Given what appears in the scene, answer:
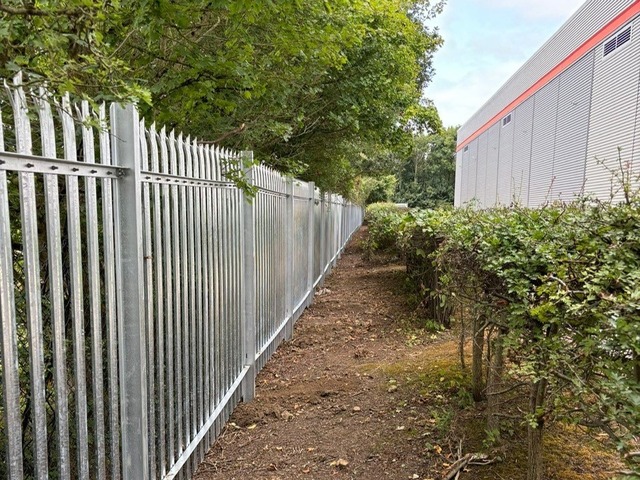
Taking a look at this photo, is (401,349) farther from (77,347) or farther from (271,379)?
(77,347)

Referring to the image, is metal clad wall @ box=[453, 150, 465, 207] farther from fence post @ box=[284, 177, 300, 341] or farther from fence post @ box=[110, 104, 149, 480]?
fence post @ box=[110, 104, 149, 480]

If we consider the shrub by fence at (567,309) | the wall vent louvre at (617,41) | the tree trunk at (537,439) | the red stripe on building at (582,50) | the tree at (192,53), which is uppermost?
the red stripe on building at (582,50)

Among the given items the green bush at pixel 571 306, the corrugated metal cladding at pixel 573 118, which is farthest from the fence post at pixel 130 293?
the corrugated metal cladding at pixel 573 118

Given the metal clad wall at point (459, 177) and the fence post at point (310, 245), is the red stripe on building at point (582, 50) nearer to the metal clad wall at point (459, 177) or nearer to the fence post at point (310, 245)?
the fence post at point (310, 245)

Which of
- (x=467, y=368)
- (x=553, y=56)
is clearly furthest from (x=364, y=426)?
(x=553, y=56)

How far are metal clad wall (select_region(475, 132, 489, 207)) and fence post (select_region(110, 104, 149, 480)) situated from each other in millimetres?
26783

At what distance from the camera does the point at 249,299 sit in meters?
4.29

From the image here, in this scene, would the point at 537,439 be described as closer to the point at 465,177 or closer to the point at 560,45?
the point at 560,45

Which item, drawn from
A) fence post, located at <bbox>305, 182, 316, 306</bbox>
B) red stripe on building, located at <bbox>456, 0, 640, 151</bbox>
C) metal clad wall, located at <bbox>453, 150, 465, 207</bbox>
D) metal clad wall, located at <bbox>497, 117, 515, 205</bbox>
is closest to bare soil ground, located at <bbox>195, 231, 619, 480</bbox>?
fence post, located at <bbox>305, 182, 316, 306</bbox>

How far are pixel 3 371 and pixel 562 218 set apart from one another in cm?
285

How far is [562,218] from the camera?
272cm

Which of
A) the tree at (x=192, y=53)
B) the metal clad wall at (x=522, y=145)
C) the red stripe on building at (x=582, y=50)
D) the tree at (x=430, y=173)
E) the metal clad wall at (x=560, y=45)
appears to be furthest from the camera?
the tree at (x=430, y=173)

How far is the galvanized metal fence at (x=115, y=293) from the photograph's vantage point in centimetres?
154

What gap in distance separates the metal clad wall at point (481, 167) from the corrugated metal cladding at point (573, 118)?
109 inches
